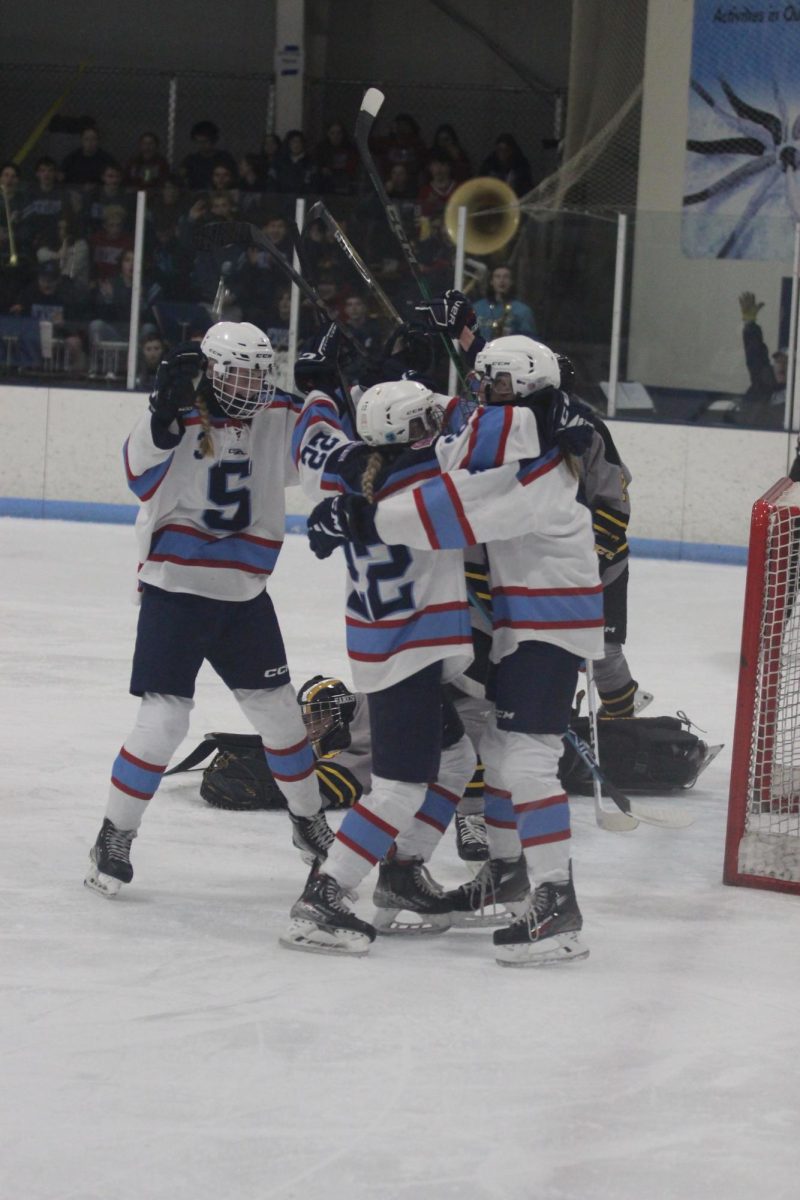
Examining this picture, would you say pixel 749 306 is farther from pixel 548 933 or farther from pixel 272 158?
pixel 548 933

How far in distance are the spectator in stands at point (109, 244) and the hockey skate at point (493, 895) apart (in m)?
5.50

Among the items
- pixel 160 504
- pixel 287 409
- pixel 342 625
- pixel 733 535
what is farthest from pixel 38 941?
pixel 733 535

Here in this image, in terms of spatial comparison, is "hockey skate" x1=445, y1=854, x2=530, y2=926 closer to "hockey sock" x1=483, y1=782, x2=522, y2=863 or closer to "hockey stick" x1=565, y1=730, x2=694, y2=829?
"hockey sock" x1=483, y1=782, x2=522, y2=863

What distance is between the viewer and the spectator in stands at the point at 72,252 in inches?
314

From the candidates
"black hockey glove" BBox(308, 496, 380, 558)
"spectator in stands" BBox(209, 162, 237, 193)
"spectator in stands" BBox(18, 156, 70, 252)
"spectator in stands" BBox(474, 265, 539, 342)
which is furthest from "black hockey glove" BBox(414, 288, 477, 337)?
"spectator in stands" BBox(209, 162, 237, 193)

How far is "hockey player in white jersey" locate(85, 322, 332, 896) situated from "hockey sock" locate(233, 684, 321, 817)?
0.07ft

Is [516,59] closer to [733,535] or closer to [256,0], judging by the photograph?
[256,0]

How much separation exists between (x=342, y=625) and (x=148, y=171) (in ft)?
19.2

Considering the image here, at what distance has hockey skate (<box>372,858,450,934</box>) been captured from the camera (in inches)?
116

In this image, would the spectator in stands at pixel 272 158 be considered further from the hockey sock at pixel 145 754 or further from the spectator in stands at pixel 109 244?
the hockey sock at pixel 145 754

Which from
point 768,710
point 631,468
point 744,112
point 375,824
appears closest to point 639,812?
point 768,710

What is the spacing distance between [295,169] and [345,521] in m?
8.16

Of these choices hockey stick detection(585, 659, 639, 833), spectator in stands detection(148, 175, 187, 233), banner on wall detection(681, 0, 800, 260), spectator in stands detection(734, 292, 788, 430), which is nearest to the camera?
hockey stick detection(585, 659, 639, 833)

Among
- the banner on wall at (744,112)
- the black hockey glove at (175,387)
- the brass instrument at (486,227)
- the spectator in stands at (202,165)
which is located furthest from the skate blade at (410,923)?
the spectator in stands at (202,165)
